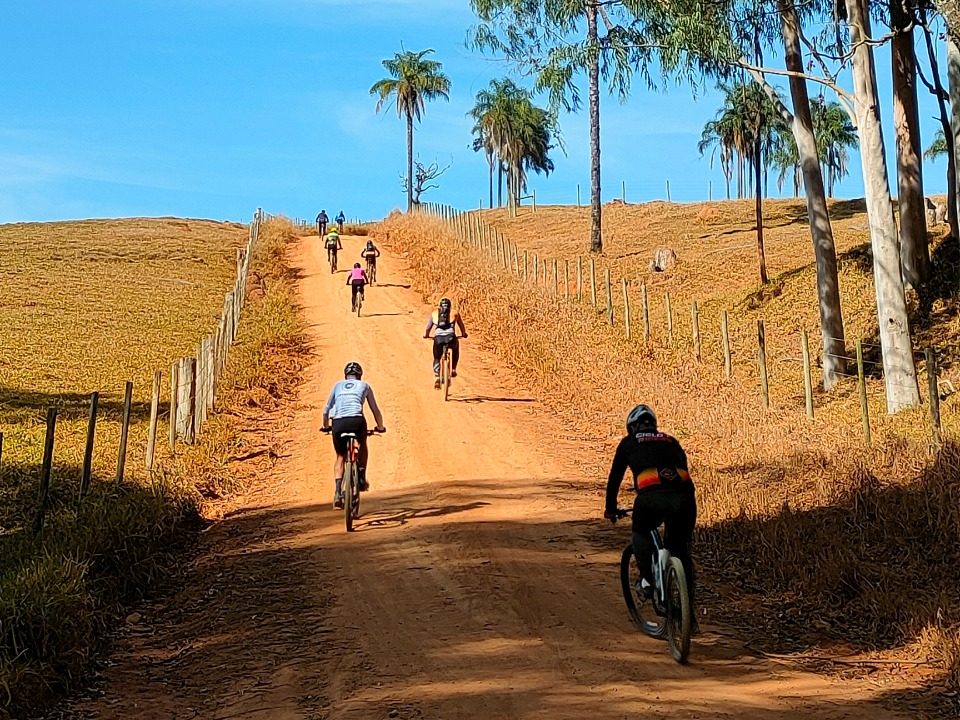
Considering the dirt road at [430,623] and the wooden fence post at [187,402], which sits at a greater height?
the wooden fence post at [187,402]

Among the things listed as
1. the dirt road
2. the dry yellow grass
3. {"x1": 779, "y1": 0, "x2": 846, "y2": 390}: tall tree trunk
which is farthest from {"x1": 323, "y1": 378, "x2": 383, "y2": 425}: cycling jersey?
{"x1": 779, "y1": 0, "x2": 846, "y2": 390}: tall tree trunk

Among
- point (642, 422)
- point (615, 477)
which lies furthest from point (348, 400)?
point (642, 422)

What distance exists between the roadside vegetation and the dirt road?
48 cm

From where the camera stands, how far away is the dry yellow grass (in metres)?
8.55

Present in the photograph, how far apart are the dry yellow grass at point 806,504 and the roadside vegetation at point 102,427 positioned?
5355mm

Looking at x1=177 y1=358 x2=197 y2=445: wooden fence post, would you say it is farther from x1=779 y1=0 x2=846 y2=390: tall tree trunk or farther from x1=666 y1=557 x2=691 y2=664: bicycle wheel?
x1=779 y1=0 x2=846 y2=390: tall tree trunk

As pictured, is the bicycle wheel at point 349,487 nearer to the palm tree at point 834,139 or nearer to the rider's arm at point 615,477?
the rider's arm at point 615,477

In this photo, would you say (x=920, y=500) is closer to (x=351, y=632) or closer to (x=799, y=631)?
(x=799, y=631)

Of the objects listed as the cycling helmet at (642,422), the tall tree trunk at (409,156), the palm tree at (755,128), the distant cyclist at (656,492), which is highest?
the tall tree trunk at (409,156)

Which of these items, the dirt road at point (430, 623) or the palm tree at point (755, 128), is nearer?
the dirt road at point (430, 623)

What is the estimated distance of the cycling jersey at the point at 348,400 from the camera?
11805 millimetres

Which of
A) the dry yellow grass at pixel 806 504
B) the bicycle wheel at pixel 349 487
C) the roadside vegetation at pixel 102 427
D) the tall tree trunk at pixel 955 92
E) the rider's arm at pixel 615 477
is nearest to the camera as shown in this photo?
the rider's arm at pixel 615 477

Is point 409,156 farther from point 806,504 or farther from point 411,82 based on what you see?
point 806,504

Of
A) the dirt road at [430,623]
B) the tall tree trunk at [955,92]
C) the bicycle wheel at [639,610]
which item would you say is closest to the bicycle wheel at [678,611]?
the dirt road at [430,623]
